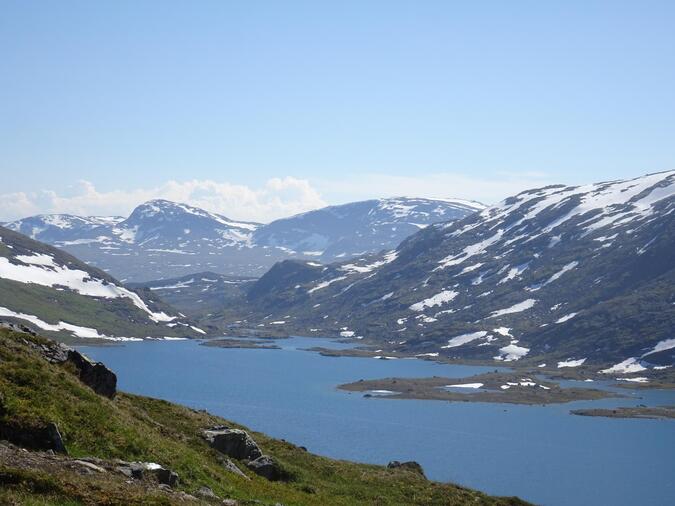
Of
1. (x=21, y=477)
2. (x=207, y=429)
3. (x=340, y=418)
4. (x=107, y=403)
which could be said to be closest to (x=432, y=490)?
(x=207, y=429)

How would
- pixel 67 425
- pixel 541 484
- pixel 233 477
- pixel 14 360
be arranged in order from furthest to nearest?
pixel 541 484 → pixel 233 477 → pixel 14 360 → pixel 67 425

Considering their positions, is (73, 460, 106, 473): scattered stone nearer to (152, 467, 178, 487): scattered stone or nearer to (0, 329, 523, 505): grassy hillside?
(0, 329, 523, 505): grassy hillside

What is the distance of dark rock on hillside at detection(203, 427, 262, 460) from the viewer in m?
39.6

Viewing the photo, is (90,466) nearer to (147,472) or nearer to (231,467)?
(147,472)

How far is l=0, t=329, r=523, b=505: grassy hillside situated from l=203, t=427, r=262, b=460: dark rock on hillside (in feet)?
2.98

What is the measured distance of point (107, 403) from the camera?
109 ft

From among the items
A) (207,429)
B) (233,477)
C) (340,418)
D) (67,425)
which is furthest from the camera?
(340,418)

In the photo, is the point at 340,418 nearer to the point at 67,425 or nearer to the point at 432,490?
the point at 432,490

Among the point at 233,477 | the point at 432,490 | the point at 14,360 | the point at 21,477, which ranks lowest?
the point at 432,490

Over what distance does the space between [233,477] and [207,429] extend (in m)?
8.05

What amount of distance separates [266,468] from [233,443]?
224cm

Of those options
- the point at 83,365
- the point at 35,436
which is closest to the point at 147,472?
the point at 35,436

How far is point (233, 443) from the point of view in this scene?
1578 inches

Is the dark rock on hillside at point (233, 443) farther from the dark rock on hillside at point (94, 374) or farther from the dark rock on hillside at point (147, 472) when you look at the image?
the dark rock on hillside at point (147, 472)
